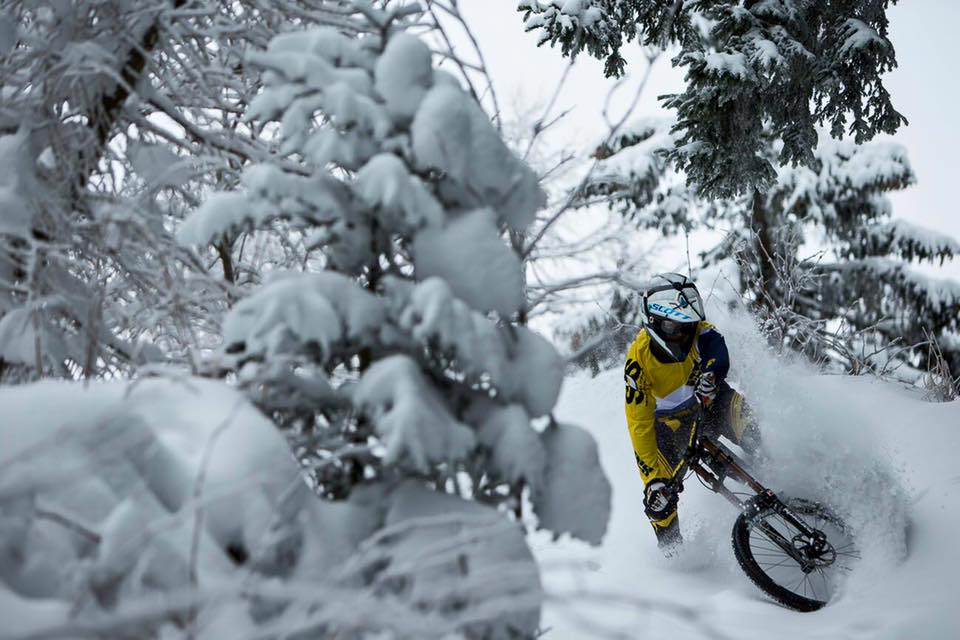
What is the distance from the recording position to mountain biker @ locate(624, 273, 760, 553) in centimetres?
472

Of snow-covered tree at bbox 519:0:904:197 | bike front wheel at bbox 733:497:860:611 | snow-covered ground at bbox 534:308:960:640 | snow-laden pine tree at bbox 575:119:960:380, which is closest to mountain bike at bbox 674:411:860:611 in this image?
bike front wheel at bbox 733:497:860:611

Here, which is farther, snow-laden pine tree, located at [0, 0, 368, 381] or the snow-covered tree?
the snow-covered tree

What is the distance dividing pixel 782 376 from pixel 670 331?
4.93 ft

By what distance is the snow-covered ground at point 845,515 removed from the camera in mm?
3783

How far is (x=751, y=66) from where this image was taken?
6.63 meters

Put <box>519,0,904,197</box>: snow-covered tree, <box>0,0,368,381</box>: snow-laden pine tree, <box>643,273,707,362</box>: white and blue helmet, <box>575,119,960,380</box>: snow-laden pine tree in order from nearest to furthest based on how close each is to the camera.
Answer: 1. <box>0,0,368,381</box>: snow-laden pine tree
2. <box>643,273,707,362</box>: white and blue helmet
3. <box>519,0,904,197</box>: snow-covered tree
4. <box>575,119,960,380</box>: snow-laden pine tree

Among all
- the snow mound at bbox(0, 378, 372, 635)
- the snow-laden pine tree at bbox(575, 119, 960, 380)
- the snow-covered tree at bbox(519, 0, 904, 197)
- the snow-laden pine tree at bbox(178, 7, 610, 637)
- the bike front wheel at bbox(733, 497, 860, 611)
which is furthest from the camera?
the snow-laden pine tree at bbox(575, 119, 960, 380)

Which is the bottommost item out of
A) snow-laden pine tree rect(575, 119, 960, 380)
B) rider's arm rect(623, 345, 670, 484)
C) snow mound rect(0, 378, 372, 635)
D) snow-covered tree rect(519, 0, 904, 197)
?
snow mound rect(0, 378, 372, 635)

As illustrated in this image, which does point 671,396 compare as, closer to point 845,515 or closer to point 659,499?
point 659,499

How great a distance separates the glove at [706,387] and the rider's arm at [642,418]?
0.33 metres

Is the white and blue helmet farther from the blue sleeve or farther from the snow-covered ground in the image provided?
the snow-covered ground

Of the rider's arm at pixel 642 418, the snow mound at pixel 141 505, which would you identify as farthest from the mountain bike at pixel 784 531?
the snow mound at pixel 141 505

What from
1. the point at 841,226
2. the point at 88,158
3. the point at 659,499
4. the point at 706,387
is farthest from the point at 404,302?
the point at 841,226

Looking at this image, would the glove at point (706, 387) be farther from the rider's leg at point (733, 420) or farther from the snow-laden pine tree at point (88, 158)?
the snow-laden pine tree at point (88, 158)
